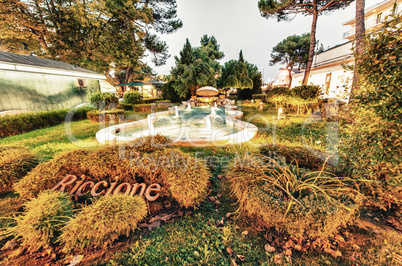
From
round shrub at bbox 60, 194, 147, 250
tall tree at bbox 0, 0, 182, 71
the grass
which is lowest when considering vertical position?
the grass

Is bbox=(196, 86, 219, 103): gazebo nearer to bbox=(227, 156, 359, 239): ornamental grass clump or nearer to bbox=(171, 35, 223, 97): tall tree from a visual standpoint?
bbox=(171, 35, 223, 97): tall tree

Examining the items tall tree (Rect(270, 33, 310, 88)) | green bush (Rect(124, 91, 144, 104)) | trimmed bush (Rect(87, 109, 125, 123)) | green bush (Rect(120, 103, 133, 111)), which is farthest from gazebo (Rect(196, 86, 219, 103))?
tall tree (Rect(270, 33, 310, 88))

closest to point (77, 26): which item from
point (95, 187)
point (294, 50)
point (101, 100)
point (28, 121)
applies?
point (101, 100)

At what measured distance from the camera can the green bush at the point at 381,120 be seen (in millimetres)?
2035

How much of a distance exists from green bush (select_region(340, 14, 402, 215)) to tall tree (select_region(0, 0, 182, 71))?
17.5m

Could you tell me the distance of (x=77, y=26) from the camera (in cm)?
1390

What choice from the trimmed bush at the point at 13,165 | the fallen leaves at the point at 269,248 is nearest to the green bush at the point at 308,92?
the fallen leaves at the point at 269,248

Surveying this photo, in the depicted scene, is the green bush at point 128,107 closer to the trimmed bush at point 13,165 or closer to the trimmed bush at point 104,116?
the trimmed bush at point 104,116

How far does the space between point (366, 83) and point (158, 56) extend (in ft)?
82.5

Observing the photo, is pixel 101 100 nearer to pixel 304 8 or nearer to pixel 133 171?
pixel 133 171

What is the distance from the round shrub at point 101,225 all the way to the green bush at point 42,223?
0.46 ft

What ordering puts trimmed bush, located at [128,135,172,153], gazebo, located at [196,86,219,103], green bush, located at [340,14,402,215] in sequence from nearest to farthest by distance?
green bush, located at [340,14,402,215] → trimmed bush, located at [128,135,172,153] → gazebo, located at [196,86,219,103]

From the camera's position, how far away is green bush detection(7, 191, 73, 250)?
189cm

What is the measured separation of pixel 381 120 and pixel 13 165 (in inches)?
284
